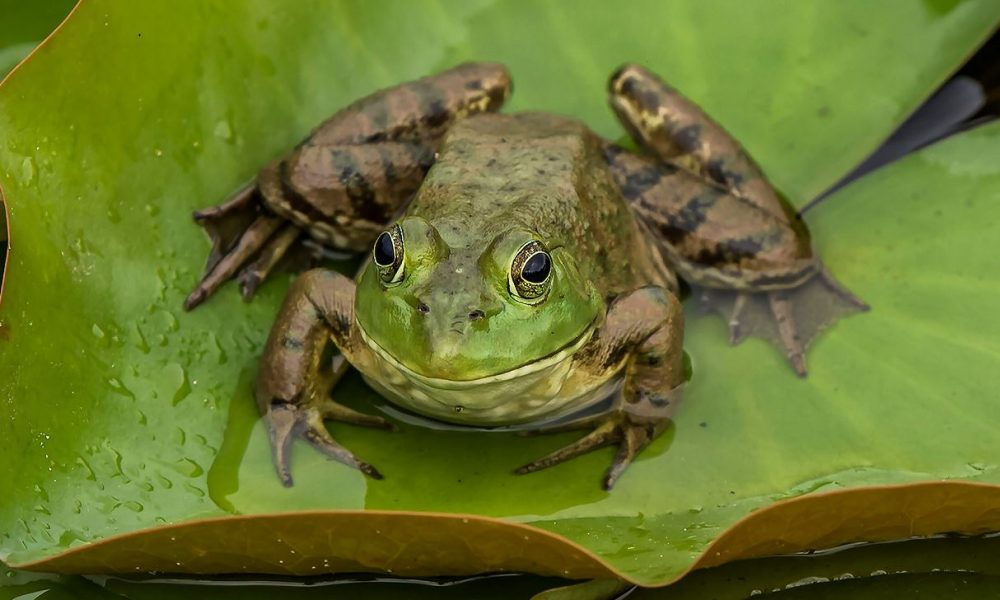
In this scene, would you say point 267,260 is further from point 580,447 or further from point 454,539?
point 454,539

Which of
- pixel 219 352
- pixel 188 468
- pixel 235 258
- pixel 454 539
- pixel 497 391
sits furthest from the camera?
pixel 235 258

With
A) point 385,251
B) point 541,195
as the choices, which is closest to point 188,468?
point 385,251

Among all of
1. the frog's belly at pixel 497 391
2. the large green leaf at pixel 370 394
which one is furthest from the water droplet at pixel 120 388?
the frog's belly at pixel 497 391

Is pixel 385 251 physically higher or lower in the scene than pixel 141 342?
higher

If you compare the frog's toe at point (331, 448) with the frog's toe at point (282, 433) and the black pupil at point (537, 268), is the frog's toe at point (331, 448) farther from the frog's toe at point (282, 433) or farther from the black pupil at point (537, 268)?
the black pupil at point (537, 268)

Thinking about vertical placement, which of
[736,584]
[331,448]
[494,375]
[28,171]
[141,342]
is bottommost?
[736,584]

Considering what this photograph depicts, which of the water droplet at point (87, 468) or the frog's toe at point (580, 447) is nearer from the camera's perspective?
the water droplet at point (87, 468)

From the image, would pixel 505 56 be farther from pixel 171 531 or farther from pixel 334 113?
pixel 171 531
